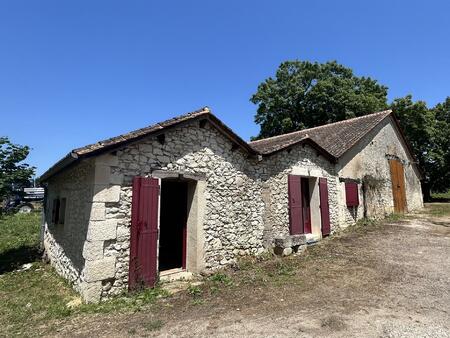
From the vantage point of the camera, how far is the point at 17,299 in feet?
18.4

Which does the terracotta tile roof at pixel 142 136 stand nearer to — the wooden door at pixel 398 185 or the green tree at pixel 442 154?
the wooden door at pixel 398 185

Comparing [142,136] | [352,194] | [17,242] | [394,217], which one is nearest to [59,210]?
[142,136]

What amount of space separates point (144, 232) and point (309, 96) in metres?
22.9

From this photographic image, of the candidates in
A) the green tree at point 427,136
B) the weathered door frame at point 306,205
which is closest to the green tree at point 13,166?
the weathered door frame at point 306,205

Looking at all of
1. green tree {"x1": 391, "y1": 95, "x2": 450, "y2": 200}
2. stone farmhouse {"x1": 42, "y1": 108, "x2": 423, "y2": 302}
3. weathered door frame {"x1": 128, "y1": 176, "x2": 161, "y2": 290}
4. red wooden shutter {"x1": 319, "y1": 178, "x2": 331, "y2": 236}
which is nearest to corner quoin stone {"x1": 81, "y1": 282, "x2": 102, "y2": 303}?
stone farmhouse {"x1": 42, "y1": 108, "x2": 423, "y2": 302}

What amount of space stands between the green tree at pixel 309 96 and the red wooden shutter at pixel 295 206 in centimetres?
1670

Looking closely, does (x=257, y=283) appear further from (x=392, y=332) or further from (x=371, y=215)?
(x=371, y=215)

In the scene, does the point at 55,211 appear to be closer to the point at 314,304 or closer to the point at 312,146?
the point at 314,304

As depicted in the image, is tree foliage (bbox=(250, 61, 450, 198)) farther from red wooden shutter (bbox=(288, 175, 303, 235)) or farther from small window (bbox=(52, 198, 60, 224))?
small window (bbox=(52, 198, 60, 224))

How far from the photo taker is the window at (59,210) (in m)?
7.28

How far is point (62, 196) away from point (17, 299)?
254 centimetres

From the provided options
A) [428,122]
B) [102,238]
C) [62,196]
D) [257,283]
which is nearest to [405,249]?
[257,283]

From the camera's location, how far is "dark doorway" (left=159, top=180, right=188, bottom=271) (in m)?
7.87

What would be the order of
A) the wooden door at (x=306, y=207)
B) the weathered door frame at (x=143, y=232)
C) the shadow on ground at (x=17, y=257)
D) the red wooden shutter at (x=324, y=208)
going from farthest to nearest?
the wooden door at (x=306, y=207), the red wooden shutter at (x=324, y=208), the shadow on ground at (x=17, y=257), the weathered door frame at (x=143, y=232)
